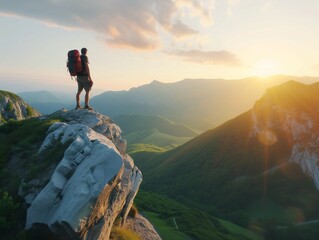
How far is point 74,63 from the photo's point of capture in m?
28.3

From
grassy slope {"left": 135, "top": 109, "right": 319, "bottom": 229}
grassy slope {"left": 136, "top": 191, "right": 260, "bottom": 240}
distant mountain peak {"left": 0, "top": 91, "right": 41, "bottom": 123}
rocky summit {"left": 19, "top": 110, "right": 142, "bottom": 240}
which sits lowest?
grassy slope {"left": 135, "top": 109, "right": 319, "bottom": 229}

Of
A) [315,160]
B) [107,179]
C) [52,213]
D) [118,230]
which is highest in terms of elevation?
[107,179]

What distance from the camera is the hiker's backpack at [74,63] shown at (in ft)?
91.4

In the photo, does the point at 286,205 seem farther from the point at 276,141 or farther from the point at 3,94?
the point at 3,94

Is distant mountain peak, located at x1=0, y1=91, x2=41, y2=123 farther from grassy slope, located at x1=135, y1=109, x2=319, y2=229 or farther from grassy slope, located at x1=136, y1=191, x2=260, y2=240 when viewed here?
grassy slope, located at x1=135, y1=109, x2=319, y2=229

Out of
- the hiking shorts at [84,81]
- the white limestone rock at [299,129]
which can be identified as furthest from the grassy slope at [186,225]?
the white limestone rock at [299,129]

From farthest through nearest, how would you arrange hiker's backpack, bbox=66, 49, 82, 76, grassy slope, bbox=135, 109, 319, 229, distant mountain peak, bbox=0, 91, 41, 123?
grassy slope, bbox=135, 109, 319, 229 → distant mountain peak, bbox=0, 91, 41, 123 → hiker's backpack, bbox=66, 49, 82, 76

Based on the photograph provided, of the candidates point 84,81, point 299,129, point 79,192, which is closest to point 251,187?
point 299,129

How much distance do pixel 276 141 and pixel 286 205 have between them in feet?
138

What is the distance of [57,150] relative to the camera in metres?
22.0

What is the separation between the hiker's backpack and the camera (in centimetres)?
2787

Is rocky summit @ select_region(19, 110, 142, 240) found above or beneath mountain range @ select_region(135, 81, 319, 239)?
above

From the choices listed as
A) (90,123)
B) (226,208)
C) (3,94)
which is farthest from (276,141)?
(90,123)

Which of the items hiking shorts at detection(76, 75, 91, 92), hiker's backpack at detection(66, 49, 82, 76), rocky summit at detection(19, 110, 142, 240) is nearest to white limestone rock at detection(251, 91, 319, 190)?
hiking shorts at detection(76, 75, 91, 92)
